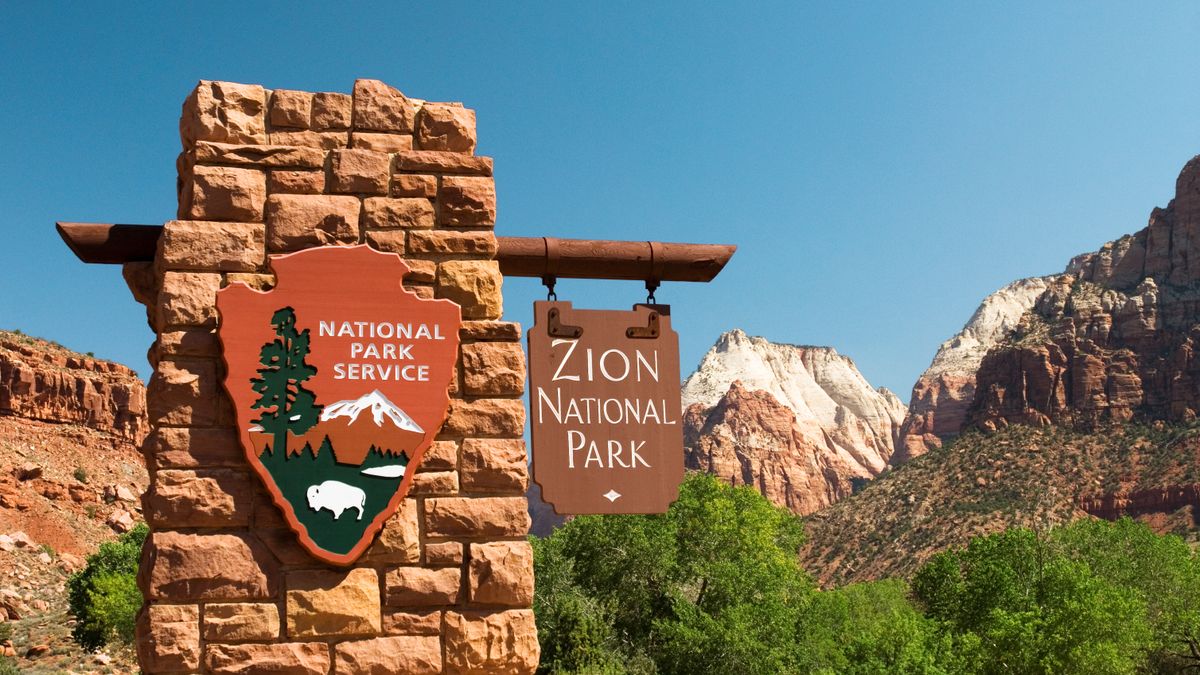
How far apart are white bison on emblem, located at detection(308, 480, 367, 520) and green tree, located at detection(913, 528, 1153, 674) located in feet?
99.1

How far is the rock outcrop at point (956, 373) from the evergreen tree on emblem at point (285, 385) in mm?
156422

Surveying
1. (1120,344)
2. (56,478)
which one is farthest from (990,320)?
(56,478)

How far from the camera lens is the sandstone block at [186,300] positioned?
15.8 ft

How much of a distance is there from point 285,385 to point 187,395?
432 mm

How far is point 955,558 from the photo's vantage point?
139ft

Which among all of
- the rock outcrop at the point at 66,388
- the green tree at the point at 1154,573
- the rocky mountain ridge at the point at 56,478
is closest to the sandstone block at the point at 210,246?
the green tree at the point at 1154,573

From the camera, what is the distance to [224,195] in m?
4.99

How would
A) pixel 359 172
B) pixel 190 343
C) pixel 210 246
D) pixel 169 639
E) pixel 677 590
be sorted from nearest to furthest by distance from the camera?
1. pixel 169 639
2. pixel 190 343
3. pixel 210 246
4. pixel 359 172
5. pixel 677 590

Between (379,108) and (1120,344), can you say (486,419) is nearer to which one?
(379,108)

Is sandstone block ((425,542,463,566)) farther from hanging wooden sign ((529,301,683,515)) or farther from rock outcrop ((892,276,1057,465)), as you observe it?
rock outcrop ((892,276,1057,465))

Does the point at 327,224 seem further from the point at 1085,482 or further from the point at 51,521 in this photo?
the point at 1085,482

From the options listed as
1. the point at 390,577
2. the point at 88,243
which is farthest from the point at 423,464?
the point at 88,243

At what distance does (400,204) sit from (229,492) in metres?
1.56

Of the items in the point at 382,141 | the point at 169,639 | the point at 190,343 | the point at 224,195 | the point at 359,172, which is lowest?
the point at 169,639
